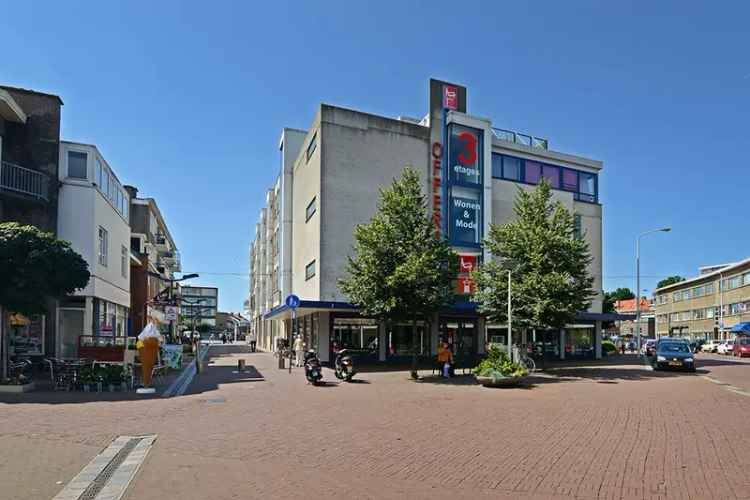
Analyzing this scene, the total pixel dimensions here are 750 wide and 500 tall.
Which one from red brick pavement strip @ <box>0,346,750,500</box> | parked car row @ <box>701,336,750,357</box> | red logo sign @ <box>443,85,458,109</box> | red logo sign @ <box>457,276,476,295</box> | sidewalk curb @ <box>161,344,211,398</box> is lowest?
parked car row @ <box>701,336,750,357</box>

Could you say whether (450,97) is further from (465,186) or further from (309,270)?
(309,270)

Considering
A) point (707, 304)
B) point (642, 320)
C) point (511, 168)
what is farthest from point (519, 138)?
point (642, 320)

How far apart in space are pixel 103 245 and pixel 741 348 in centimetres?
4972

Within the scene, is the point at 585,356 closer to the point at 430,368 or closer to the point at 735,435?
the point at 430,368

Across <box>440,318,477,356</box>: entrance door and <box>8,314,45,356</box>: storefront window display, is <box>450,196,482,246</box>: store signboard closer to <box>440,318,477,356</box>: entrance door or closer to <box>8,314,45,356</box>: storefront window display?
<box>440,318,477,356</box>: entrance door

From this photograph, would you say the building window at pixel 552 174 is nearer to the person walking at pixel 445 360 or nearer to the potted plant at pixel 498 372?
the person walking at pixel 445 360

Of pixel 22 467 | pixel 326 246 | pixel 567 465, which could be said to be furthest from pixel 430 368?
pixel 22 467

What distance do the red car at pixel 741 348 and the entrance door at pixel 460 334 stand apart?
30.0 metres

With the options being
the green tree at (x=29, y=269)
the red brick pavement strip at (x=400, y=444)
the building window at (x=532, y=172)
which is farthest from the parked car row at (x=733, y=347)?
the green tree at (x=29, y=269)

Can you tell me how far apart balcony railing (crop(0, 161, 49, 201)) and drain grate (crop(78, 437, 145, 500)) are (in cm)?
1667

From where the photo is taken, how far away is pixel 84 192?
2547 centimetres

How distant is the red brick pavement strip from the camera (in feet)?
24.6

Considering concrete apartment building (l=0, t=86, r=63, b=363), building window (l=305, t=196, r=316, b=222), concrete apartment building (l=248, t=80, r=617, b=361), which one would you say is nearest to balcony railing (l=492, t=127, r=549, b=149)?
concrete apartment building (l=248, t=80, r=617, b=361)

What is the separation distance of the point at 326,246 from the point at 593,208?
65.2 feet
